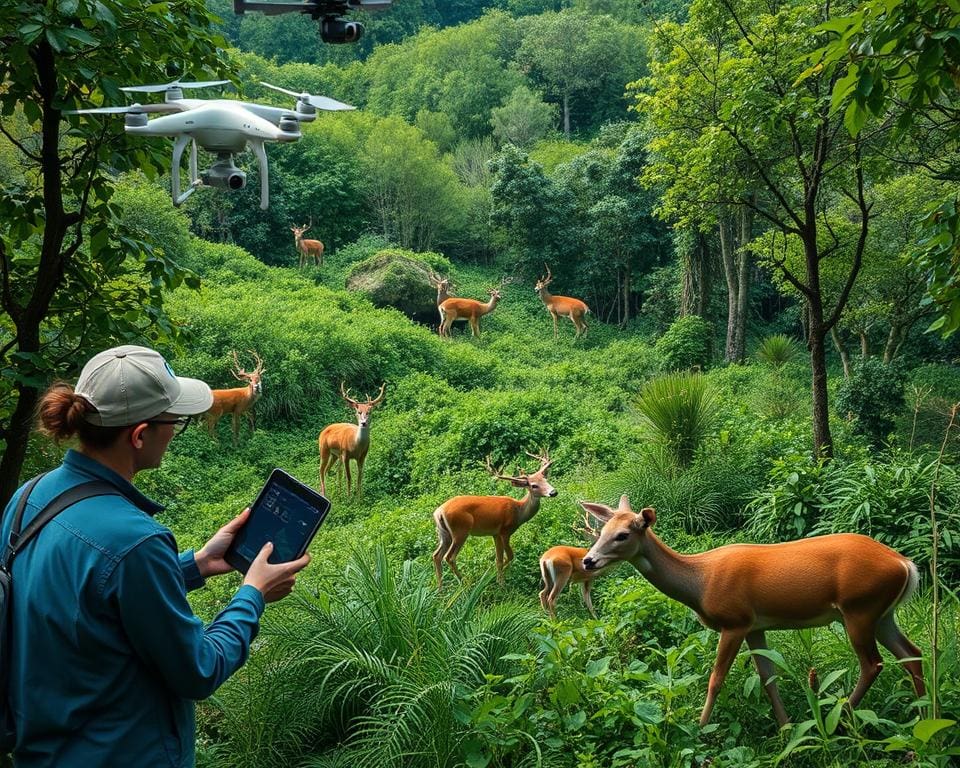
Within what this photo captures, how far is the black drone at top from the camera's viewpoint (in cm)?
353

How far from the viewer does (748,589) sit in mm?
4129

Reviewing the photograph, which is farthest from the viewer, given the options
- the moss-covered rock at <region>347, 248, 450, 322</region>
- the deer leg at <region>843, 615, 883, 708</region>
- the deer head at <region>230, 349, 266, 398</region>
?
the moss-covered rock at <region>347, 248, 450, 322</region>

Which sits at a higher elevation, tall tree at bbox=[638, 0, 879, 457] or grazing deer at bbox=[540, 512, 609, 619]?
tall tree at bbox=[638, 0, 879, 457]

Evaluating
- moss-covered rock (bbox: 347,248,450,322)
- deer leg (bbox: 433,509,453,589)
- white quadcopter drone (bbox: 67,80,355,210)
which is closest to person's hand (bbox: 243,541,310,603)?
white quadcopter drone (bbox: 67,80,355,210)

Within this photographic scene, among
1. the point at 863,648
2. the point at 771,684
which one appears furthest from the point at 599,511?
the point at 863,648

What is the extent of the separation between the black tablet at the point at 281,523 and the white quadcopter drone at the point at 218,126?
2.85 feet

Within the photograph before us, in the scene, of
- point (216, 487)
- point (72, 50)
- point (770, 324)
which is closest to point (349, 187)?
point (770, 324)

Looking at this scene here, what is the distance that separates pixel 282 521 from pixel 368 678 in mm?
1768

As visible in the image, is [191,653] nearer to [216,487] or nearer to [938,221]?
[938,221]

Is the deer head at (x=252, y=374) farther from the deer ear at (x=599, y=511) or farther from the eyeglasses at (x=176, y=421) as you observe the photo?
the eyeglasses at (x=176, y=421)

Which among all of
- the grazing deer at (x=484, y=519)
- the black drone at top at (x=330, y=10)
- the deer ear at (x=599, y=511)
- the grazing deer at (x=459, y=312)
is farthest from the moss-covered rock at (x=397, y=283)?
the black drone at top at (x=330, y=10)

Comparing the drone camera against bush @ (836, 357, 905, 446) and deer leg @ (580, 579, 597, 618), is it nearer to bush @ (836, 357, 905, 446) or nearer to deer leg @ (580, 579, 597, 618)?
deer leg @ (580, 579, 597, 618)

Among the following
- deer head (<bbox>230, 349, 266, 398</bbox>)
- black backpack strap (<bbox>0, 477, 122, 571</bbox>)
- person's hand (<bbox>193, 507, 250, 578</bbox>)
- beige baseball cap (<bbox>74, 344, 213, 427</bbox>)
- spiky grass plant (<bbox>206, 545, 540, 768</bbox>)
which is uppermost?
beige baseball cap (<bbox>74, 344, 213, 427</bbox>)

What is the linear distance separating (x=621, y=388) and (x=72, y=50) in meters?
13.5
